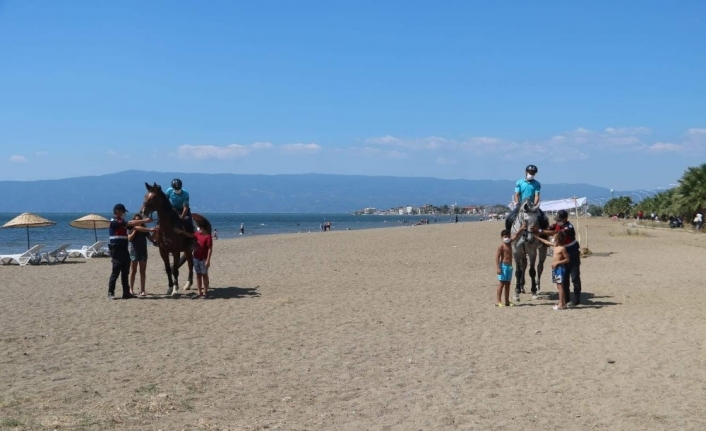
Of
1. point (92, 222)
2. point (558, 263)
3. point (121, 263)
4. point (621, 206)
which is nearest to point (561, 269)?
point (558, 263)

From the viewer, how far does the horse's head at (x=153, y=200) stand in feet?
42.8

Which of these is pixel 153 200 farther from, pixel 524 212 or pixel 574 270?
pixel 574 270

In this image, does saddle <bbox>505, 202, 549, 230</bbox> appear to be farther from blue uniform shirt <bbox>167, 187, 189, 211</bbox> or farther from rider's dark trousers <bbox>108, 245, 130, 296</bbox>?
rider's dark trousers <bbox>108, 245, 130, 296</bbox>

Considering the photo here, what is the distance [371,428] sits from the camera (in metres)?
5.93

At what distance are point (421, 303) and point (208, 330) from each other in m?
4.47

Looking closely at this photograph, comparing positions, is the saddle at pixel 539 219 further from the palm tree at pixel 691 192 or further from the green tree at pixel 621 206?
the green tree at pixel 621 206

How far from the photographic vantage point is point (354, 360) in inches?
330

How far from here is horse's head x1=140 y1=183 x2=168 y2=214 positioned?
13.0 meters

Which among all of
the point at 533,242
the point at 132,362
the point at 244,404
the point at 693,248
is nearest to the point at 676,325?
the point at 533,242

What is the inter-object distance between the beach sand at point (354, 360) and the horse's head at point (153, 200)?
1820 millimetres

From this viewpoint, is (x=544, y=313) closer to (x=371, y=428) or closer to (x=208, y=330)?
A: (x=208, y=330)

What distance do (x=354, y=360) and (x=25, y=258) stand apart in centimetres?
2039

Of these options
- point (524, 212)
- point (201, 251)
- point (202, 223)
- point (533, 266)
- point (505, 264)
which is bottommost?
point (533, 266)

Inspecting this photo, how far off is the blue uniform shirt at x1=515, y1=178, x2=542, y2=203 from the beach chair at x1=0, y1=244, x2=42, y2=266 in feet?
61.5
